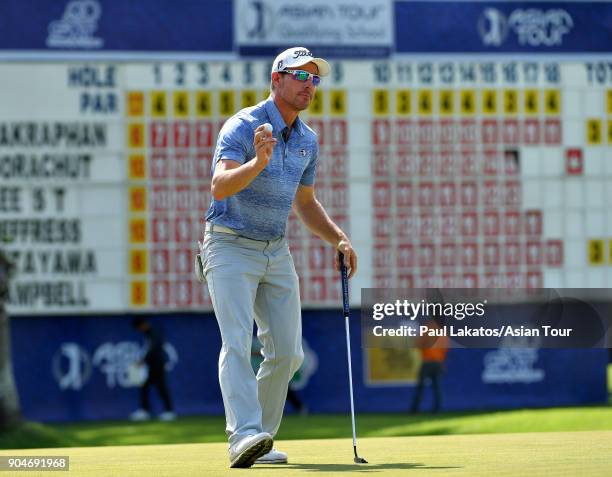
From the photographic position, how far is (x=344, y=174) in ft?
55.1

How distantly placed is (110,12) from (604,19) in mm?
5689

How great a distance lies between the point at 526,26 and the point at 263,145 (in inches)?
437

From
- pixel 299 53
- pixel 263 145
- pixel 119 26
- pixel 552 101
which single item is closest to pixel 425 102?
pixel 552 101

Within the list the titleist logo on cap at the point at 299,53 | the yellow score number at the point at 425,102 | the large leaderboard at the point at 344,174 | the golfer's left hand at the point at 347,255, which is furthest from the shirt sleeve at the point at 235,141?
the yellow score number at the point at 425,102

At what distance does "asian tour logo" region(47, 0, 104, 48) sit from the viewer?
1661cm

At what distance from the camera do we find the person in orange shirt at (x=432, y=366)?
17.3 meters

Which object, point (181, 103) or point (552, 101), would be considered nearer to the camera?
point (181, 103)

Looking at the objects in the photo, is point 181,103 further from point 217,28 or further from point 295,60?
point 295,60

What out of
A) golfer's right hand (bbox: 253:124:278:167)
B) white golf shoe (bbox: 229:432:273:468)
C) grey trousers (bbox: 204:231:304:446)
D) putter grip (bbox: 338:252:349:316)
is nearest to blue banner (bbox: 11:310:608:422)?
putter grip (bbox: 338:252:349:316)

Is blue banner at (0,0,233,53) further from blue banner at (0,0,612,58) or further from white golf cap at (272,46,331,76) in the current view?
white golf cap at (272,46,331,76)

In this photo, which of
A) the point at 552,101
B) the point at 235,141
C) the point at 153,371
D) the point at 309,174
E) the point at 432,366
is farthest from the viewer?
the point at 432,366

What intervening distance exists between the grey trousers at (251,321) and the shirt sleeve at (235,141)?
0.42 meters

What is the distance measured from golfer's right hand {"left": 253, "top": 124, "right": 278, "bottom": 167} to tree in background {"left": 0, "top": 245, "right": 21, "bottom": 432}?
9.34m

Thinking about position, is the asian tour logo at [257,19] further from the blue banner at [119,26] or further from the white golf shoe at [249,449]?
the white golf shoe at [249,449]
